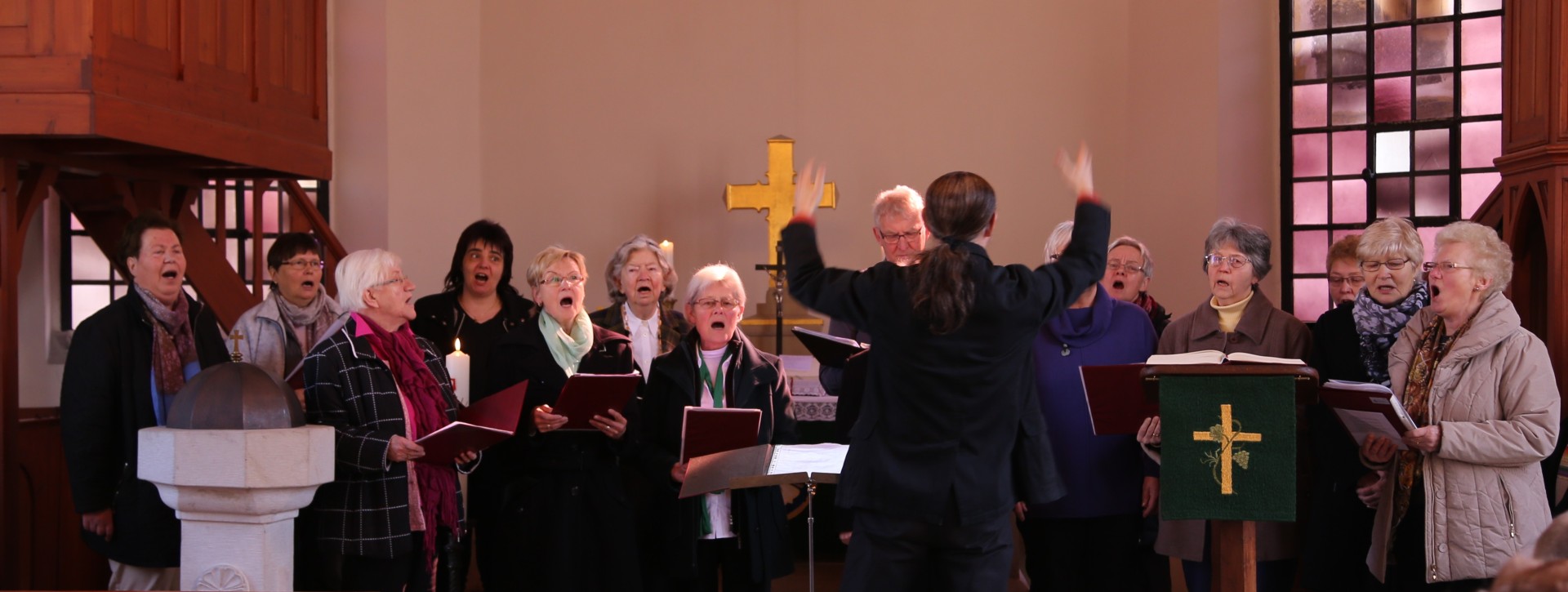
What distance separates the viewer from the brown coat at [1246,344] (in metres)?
4.20

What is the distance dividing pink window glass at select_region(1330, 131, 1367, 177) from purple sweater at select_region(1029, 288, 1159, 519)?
4556mm

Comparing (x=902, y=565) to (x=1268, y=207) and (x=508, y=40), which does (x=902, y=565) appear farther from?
(x=508, y=40)

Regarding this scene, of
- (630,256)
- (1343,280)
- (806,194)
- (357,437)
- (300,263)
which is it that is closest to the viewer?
(806,194)

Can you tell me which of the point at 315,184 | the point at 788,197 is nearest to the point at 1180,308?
the point at 788,197

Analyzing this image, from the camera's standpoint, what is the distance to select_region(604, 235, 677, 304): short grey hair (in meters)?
5.09

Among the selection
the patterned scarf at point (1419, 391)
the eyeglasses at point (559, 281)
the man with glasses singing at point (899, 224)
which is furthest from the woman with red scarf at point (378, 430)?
the patterned scarf at point (1419, 391)

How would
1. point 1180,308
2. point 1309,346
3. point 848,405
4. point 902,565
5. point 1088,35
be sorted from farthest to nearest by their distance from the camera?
point 1088,35, point 1180,308, point 1309,346, point 848,405, point 902,565

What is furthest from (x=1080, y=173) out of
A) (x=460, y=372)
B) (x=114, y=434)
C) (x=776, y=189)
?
(x=776, y=189)

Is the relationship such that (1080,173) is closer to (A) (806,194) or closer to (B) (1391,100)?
(A) (806,194)

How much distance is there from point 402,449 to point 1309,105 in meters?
6.11

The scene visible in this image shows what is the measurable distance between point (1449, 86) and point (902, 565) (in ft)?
19.5

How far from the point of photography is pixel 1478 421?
379 cm

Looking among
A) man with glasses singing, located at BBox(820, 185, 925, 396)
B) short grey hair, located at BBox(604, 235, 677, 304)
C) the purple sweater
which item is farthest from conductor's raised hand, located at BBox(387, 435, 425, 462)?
the purple sweater

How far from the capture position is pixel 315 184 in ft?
27.2
